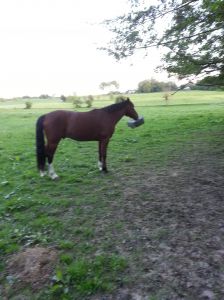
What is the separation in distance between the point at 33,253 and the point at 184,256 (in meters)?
1.86

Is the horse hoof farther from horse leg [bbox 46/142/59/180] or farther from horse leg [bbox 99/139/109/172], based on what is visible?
horse leg [bbox 99/139/109/172]

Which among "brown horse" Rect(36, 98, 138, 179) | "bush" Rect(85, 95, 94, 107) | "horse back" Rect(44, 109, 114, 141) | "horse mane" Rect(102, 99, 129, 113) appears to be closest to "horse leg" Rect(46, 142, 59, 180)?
"brown horse" Rect(36, 98, 138, 179)

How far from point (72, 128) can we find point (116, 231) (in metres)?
3.39

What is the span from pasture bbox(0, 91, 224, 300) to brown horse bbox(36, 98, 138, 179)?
554mm

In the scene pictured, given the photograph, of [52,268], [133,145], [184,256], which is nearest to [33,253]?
[52,268]

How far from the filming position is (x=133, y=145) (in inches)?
441

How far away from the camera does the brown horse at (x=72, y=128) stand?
706cm

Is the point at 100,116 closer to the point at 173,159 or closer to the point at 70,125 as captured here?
the point at 70,125

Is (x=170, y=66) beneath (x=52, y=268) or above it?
above

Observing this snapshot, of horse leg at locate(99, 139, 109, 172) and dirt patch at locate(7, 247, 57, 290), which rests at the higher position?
horse leg at locate(99, 139, 109, 172)

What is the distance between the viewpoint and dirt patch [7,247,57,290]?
345 cm

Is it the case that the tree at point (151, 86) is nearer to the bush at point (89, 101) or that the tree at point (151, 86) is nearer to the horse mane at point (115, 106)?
the horse mane at point (115, 106)

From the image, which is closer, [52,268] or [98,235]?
[52,268]

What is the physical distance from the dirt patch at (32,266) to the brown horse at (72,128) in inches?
129
